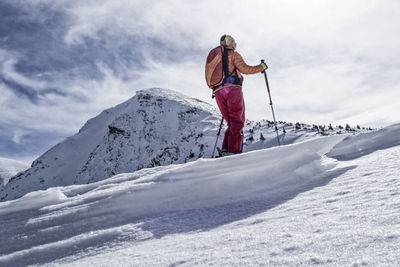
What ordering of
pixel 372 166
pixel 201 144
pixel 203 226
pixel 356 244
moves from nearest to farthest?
Answer: pixel 356 244
pixel 203 226
pixel 372 166
pixel 201 144

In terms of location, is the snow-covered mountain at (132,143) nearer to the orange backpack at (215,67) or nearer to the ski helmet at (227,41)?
the orange backpack at (215,67)

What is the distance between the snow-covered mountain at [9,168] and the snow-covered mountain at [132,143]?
1728cm

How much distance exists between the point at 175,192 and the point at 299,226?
1.39 metres

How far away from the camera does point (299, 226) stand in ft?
4.50

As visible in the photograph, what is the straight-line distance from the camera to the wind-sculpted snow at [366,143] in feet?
9.91

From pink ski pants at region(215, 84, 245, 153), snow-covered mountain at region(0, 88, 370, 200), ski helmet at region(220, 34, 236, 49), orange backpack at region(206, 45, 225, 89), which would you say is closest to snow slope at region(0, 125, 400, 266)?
pink ski pants at region(215, 84, 245, 153)

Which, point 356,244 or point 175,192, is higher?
point 175,192

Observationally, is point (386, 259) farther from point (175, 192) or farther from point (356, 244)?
point (175, 192)

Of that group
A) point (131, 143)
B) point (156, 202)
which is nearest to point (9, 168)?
point (131, 143)

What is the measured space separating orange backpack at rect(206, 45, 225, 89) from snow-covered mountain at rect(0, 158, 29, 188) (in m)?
52.5

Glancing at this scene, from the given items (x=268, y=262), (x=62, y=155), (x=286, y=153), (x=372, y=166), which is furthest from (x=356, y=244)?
(x=62, y=155)

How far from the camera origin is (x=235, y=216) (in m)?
1.93

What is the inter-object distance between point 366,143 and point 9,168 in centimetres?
6425

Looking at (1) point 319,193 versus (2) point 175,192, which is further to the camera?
(2) point 175,192
